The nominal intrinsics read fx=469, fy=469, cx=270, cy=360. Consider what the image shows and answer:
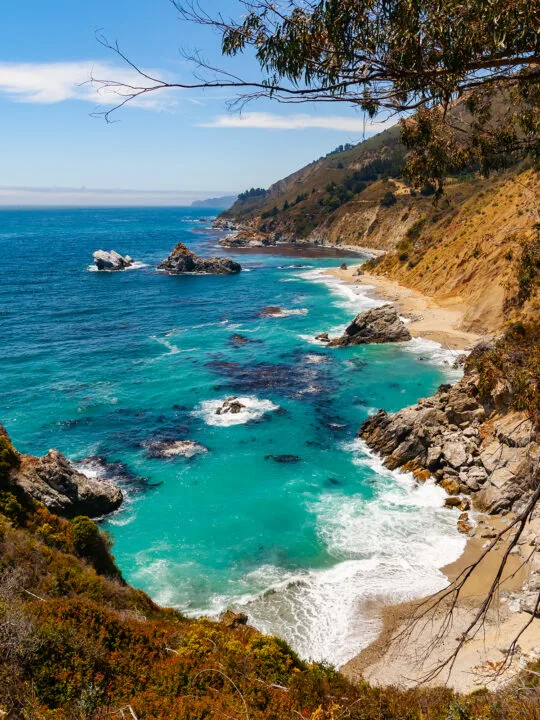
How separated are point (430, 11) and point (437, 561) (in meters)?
20.8

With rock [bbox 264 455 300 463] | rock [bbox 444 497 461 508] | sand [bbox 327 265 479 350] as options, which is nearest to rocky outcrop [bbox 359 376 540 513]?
rock [bbox 444 497 461 508]

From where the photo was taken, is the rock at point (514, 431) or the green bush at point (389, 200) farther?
the green bush at point (389, 200)

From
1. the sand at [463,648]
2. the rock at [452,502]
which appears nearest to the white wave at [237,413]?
the rock at [452,502]

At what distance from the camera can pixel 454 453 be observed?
27703 millimetres

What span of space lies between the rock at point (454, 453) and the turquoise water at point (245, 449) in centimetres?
219

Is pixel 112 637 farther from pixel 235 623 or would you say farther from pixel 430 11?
pixel 430 11

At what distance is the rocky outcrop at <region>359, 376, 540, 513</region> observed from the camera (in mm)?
24061

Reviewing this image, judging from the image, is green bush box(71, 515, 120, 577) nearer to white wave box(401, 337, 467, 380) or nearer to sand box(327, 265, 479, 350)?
white wave box(401, 337, 467, 380)

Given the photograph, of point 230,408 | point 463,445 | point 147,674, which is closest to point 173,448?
point 230,408

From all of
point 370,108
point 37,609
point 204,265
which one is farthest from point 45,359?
point 204,265

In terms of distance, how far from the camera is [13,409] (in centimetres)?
3794

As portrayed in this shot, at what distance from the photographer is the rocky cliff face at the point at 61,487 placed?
70.9ft

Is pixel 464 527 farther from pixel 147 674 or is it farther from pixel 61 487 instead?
pixel 61 487

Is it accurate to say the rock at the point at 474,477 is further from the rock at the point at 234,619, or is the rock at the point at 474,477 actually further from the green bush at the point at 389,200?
the green bush at the point at 389,200
